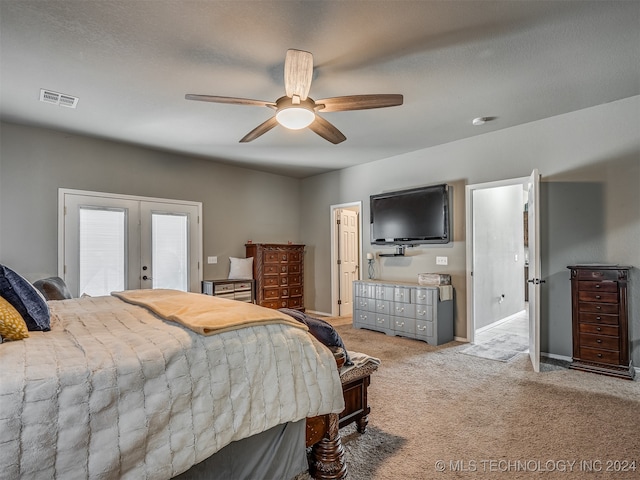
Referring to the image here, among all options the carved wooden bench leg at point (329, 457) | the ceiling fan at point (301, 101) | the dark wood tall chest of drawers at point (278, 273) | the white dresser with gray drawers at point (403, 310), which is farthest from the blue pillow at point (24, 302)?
the dark wood tall chest of drawers at point (278, 273)

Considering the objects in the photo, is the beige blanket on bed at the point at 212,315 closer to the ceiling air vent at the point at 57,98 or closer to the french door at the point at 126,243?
the ceiling air vent at the point at 57,98

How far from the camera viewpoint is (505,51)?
2.61 m

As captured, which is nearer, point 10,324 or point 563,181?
point 10,324

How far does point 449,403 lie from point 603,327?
1.91 m

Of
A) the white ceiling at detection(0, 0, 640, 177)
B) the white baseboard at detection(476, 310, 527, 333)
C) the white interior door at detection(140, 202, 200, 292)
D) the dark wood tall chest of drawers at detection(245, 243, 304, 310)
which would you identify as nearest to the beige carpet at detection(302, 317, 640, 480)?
the white baseboard at detection(476, 310, 527, 333)

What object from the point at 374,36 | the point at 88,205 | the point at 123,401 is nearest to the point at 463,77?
the point at 374,36

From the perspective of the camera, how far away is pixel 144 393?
122cm

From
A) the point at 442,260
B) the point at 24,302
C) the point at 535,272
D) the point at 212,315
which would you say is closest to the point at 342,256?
the point at 442,260

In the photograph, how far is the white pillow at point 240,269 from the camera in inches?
231

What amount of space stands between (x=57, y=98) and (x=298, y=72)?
261cm

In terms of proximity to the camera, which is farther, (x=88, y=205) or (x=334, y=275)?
(x=334, y=275)

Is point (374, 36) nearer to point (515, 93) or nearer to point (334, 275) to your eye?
point (515, 93)

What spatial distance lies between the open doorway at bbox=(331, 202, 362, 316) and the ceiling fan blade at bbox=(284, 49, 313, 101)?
3918 mm

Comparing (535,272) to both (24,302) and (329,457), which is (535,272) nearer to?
(329,457)
